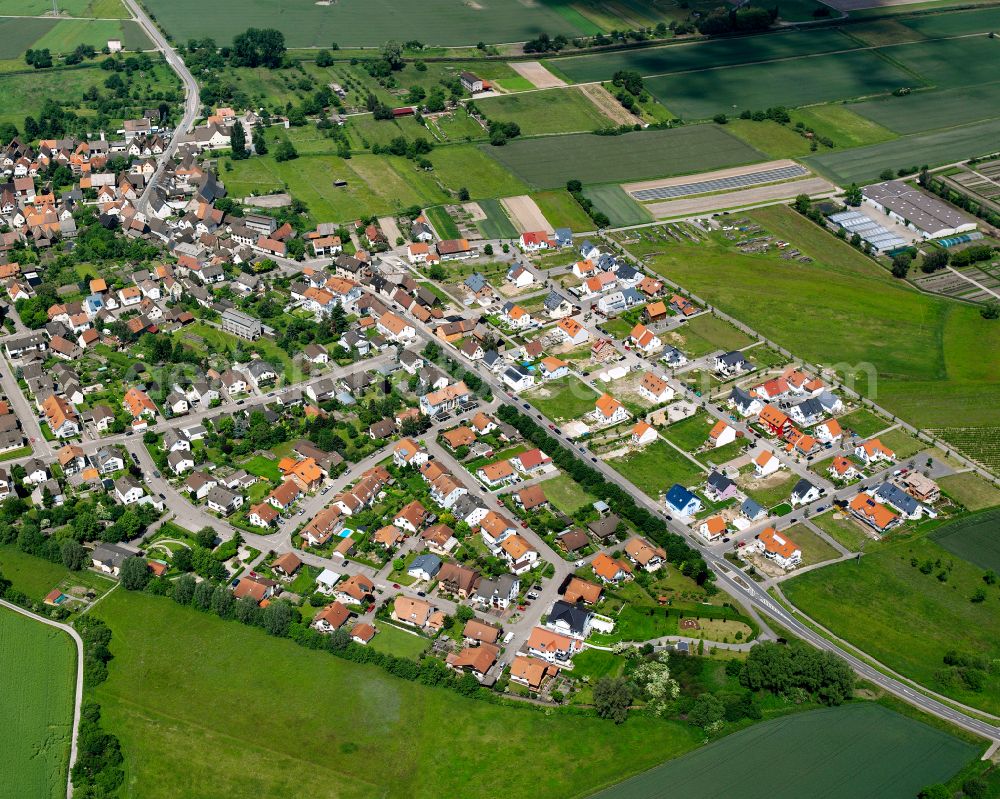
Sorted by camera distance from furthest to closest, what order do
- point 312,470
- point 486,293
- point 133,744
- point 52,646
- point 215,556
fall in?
point 486,293 → point 312,470 → point 215,556 → point 52,646 → point 133,744

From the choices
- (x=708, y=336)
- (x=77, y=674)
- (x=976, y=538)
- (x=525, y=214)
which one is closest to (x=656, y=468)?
(x=708, y=336)

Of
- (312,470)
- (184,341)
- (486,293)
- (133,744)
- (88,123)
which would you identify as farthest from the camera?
(88,123)

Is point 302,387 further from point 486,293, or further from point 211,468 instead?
point 486,293

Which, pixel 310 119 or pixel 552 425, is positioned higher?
pixel 310 119

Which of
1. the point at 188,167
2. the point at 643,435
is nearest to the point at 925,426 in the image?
the point at 643,435

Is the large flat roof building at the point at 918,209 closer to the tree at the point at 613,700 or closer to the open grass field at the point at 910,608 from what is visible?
the open grass field at the point at 910,608

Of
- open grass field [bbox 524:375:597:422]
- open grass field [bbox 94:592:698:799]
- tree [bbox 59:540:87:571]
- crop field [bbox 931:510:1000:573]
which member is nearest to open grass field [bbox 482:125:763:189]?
open grass field [bbox 524:375:597:422]

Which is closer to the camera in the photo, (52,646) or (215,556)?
(52,646)
